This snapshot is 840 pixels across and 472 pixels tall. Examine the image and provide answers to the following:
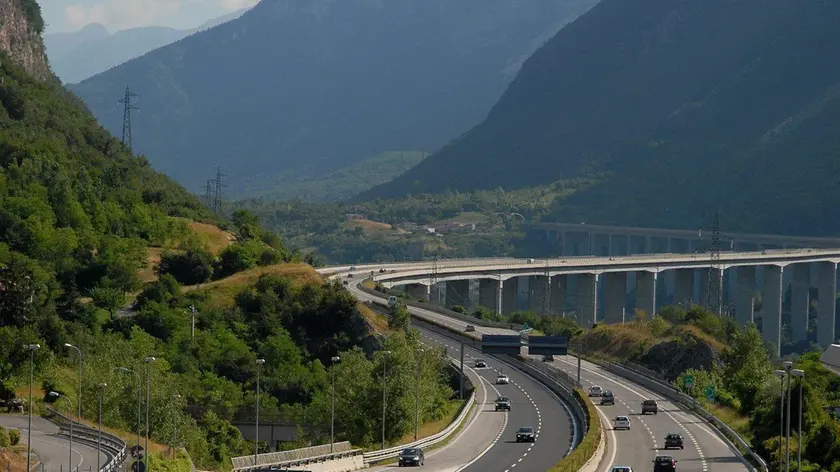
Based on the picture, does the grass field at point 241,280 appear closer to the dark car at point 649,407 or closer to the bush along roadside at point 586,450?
the dark car at point 649,407

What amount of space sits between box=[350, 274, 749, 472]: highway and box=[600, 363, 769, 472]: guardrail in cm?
57

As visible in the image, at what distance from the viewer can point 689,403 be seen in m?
109

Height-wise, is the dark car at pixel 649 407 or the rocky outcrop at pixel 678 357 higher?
the dark car at pixel 649 407

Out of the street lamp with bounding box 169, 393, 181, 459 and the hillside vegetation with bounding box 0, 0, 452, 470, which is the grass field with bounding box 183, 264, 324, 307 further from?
the street lamp with bounding box 169, 393, 181, 459

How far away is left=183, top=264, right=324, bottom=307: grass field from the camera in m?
132

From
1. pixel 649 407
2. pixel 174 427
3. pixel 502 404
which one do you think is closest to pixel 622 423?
pixel 649 407

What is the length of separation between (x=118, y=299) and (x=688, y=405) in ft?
148

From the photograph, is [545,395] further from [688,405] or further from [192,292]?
[192,292]

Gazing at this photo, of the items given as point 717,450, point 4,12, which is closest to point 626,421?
point 717,450

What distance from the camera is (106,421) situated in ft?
278

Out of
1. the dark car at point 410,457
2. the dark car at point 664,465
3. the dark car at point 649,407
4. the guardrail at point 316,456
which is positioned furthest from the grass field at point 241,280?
the dark car at point 664,465

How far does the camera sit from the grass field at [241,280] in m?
132

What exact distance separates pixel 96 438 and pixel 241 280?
215 ft

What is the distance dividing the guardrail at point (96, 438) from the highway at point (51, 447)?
442mm
